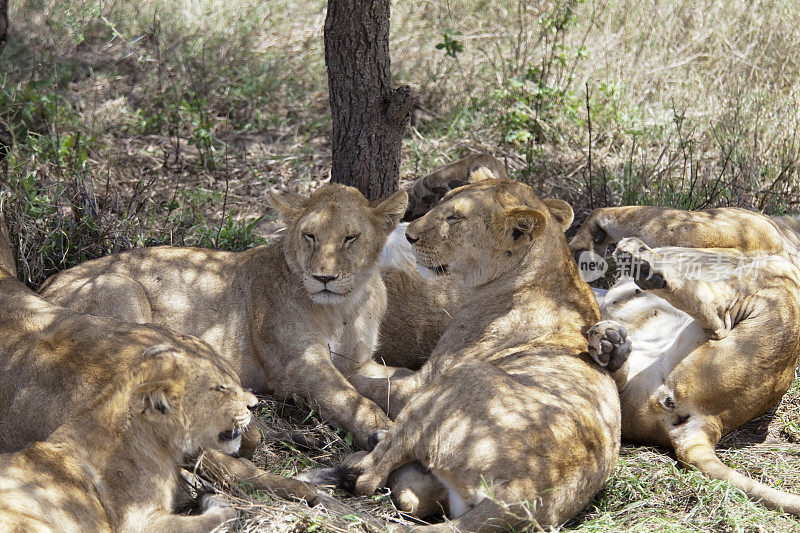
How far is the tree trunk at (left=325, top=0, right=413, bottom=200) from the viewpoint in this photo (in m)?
5.70

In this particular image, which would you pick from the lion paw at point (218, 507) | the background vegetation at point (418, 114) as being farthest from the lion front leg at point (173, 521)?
the background vegetation at point (418, 114)

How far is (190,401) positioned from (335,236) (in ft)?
4.81

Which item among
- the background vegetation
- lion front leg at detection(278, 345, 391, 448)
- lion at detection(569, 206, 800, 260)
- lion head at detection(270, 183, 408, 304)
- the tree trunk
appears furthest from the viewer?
the background vegetation

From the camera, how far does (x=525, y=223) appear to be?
14.5 feet

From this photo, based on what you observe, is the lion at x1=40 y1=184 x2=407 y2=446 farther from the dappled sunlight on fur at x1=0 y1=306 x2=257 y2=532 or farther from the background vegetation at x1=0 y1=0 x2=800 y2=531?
the dappled sunlight on fur at x1=0 y1=306 x2=257 y2=532

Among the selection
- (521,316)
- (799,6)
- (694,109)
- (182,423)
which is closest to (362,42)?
(521,316)

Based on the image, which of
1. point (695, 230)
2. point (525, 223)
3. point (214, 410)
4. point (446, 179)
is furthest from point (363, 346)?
point (695, 230)

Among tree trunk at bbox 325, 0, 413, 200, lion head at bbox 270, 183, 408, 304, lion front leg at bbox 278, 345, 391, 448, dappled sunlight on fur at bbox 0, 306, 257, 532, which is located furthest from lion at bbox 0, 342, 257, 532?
tree trunk at bbox 325, 0, 413, 200

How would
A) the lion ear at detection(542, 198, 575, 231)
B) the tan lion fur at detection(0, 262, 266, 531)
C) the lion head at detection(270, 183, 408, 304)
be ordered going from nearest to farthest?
the tan lion fur at detection(0, 262, 266, 531), the lion head at detection(270, 183, 408, 304), the lion ear at detection(542, 198, 575, 231)

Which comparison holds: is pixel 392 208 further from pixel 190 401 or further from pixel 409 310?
pixel 190 401

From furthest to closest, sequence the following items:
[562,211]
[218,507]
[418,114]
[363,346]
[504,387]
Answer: [418,114] < [363,346] < [562,211] < [504,387] < [218,507]

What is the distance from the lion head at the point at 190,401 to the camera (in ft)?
11.2

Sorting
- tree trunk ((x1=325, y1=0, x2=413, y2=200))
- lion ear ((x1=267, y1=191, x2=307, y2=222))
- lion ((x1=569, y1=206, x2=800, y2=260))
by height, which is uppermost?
tree trunk ((x1=325, y1=0, x2=413, y2=200))

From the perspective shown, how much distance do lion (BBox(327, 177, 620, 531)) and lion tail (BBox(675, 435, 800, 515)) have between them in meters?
0.60
